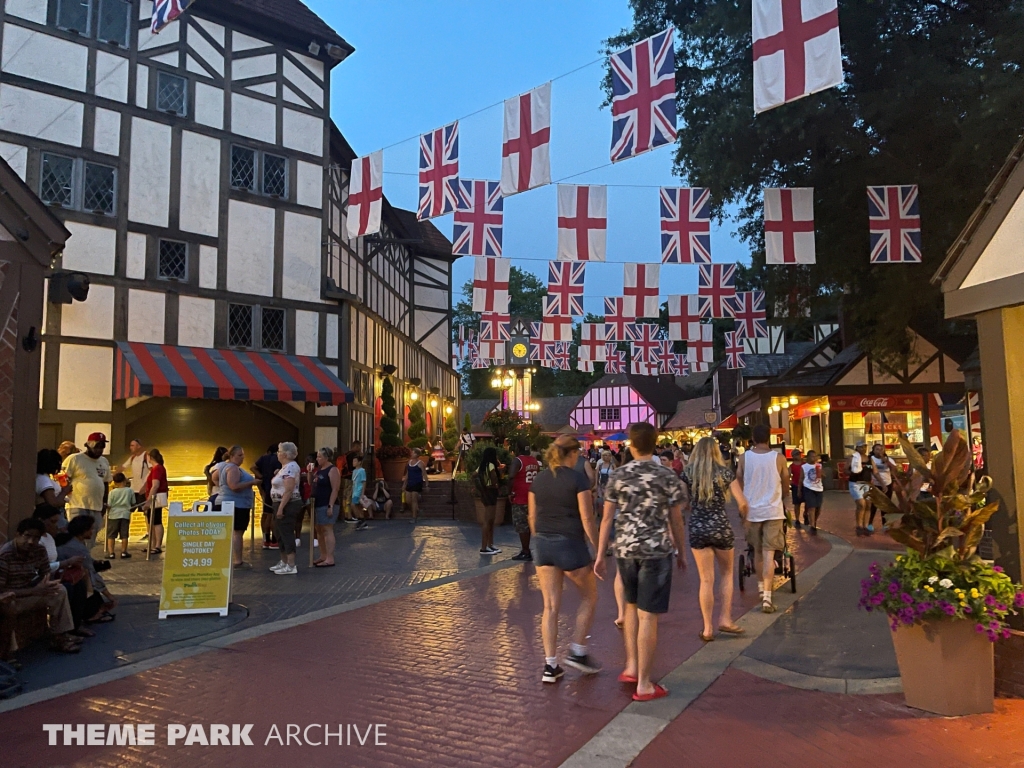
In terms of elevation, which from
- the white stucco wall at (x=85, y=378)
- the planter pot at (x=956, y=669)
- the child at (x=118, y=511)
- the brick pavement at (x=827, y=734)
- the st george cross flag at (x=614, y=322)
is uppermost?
the st george cross flag at (x=614, y=322)

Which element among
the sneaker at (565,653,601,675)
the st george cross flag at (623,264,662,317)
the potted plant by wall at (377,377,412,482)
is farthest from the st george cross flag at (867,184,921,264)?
the potted plant by wall at (377,377,412,482)

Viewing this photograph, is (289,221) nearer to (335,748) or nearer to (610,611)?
Result: (610,611)

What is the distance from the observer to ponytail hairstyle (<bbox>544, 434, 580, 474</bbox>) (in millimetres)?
6215

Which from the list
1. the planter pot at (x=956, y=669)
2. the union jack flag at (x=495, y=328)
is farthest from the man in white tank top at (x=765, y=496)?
the union jack flag at (x=495, y=328)

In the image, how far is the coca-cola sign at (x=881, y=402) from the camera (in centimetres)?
3067

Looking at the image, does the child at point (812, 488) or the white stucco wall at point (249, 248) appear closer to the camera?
the child at point (812, 488)

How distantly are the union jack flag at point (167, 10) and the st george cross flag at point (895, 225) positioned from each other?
11525mm

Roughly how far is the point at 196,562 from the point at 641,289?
47.9ft

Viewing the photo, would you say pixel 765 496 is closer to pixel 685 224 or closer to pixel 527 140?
pixel 527 140

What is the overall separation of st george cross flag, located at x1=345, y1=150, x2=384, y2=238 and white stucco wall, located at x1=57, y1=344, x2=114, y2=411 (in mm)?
6997

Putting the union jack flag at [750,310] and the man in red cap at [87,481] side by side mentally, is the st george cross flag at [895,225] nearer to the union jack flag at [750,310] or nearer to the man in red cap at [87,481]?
the union jack flag at [750,310]

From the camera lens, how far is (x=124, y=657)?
22.1 feet

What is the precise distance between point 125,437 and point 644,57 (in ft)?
47.2

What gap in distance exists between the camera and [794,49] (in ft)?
30.3
